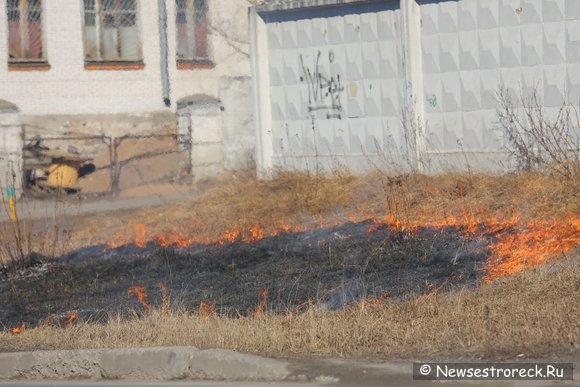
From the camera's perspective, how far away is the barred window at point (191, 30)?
3095 cm

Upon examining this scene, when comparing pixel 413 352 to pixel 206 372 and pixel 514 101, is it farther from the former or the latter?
pixel 514 101

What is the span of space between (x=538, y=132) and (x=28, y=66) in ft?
53.5

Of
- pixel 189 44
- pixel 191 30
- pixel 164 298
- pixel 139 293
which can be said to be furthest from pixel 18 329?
pixel 191 30

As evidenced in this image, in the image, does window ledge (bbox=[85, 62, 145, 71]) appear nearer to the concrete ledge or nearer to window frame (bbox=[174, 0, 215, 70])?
window frame (bbox=[174, 0, 215, 70])

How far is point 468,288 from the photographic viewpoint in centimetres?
1103

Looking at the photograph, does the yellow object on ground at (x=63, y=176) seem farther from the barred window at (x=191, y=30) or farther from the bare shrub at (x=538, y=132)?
the bare shrub at (x=538, y=132)

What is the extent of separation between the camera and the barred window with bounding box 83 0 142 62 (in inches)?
1167

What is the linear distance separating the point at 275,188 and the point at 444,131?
3300mm

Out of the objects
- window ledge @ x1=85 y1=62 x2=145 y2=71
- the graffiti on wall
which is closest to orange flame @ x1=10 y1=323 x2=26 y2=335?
the graffiti on wall

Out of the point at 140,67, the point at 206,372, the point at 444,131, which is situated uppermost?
the point at 140,67

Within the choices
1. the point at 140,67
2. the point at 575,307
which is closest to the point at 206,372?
the point at 575,307

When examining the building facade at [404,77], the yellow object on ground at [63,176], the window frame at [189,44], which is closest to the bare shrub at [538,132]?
the building facade at [404,77]

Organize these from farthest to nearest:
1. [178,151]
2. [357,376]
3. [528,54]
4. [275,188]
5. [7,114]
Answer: [178,151] → [7,114] → [275,188] → [528,54] → [357,376]

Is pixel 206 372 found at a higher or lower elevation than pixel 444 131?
lower
